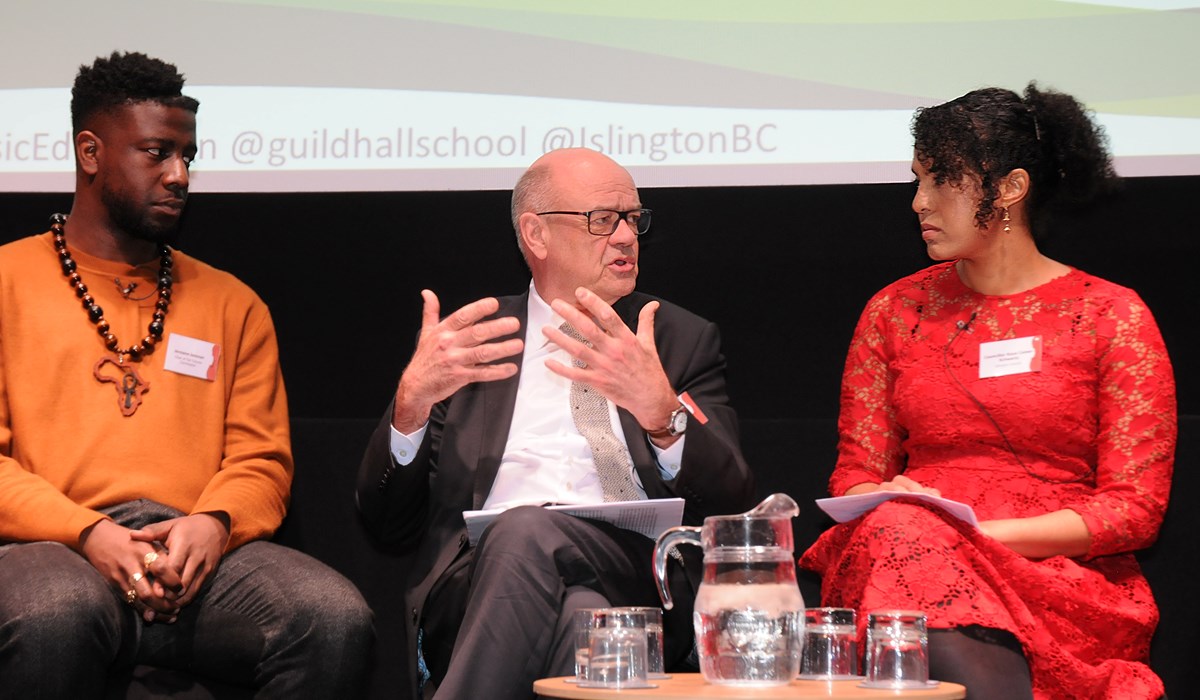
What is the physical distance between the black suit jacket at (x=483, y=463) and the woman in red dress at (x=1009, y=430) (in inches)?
11.1

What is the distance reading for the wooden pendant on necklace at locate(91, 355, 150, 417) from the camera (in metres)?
2.95

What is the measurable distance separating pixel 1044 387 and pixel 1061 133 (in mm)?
592

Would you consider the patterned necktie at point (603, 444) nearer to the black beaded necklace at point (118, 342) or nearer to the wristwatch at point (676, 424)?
the wristwatch at point (676, 424)

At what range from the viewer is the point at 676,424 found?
8.45ft

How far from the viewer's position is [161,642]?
268 cm

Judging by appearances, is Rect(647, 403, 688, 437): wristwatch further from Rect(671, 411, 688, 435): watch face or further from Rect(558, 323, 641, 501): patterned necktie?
Rect(558, 323, 641, 501): patterned necktie

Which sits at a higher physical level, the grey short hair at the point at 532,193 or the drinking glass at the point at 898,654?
the grey short hair at the point at 532,193

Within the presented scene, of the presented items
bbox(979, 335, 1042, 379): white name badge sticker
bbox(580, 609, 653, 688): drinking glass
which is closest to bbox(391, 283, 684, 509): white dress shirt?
bbox(979, 335, 1042, 379): white name badge sticker

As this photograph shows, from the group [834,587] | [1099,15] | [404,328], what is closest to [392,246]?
[404,328]

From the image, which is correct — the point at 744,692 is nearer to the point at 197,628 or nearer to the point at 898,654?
the point at 898,654

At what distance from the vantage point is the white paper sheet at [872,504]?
231cm

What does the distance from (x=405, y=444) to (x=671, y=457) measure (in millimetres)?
555

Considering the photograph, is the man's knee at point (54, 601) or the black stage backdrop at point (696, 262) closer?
the man's knee at point (54, 601)

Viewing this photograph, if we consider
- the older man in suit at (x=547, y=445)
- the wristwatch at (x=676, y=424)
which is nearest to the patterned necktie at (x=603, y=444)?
the older man in suit at (x=547, y=445)
